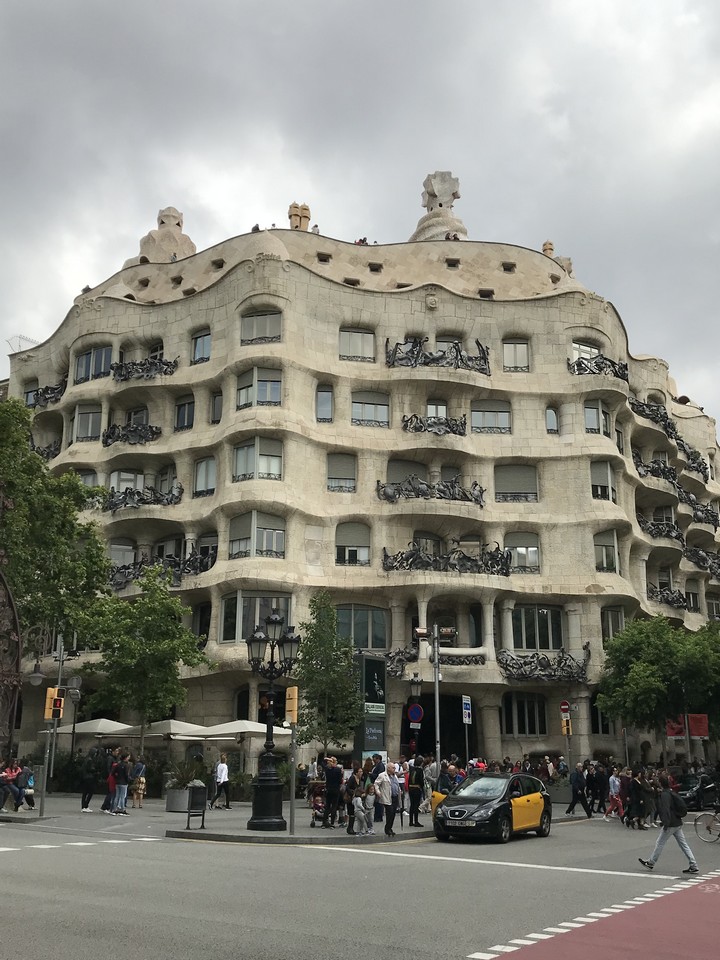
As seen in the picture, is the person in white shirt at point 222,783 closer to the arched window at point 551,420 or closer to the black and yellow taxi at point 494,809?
the black and yellow taxi at point 494,809

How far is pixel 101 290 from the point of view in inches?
2031

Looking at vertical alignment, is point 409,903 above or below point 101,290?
below

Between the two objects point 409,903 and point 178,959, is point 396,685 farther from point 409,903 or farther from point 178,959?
point 178,959

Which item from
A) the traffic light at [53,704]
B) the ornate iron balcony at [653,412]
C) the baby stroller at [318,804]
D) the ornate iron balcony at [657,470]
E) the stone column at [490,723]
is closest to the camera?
the baby stroller at [318,804]

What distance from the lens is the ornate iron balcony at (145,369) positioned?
4503 centimetres

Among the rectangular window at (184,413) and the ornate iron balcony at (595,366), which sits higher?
the ornate iron balcony at (595,366)

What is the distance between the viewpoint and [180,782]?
3072 cm

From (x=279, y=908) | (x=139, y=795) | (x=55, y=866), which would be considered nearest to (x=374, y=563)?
(x=139, y=795)

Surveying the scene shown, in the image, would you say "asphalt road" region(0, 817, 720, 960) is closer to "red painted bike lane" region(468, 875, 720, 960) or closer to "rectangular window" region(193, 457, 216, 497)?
"red painted bike lane" region(468, 875, 720, 960)

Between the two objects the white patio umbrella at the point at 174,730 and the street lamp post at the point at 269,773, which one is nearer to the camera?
the street lamp post at the point at 269,773

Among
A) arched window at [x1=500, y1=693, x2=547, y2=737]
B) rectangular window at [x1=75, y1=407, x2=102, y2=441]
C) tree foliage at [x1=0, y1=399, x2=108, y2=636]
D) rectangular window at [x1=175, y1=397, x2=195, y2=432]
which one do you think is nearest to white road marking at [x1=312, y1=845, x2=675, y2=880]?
tree foliage at [x1=0, y1=399, x2=108, y2=636]

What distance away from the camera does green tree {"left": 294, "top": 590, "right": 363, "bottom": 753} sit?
33469mm

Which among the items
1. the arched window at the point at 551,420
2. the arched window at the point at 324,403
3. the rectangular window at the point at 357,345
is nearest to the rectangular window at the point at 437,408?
the rectangular window at the point at 357,345

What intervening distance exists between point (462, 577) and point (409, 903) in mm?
29548
